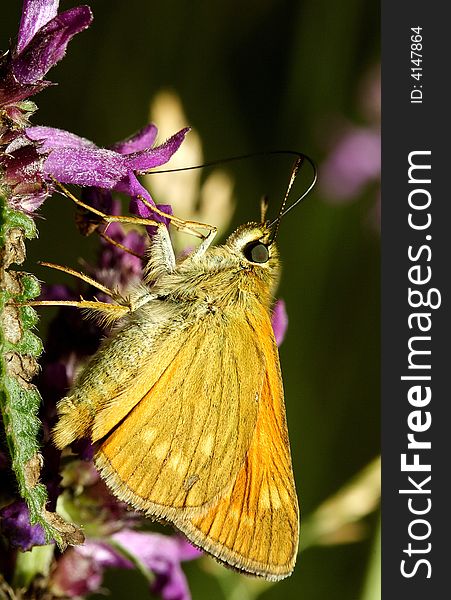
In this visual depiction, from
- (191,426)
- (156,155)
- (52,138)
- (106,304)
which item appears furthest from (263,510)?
(52,138)

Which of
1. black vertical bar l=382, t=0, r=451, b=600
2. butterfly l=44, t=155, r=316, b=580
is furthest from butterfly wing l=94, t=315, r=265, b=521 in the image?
black vertical bar l=382, t=0, r=451, b=600

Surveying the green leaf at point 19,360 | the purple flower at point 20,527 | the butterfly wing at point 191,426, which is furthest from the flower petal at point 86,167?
the purple flower at point 20,527

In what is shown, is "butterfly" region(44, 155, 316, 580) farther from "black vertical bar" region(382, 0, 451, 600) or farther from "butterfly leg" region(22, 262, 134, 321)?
"black vertical bar" region(382, 0, 451, 600)

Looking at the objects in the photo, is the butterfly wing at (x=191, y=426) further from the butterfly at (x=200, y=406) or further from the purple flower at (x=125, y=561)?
the purple flower at (x=125, y=561)

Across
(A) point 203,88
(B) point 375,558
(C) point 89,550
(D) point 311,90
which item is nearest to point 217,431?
(C) point 89,550

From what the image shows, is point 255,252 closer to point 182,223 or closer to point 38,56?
point 182,223

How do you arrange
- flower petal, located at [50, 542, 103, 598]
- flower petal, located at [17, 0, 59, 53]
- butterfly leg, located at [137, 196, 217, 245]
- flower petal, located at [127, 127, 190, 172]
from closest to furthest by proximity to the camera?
flower petal, located at [17, 0, 59, 53] → flower petal, located at [127, 127, 190, 172] → butterfly leg, located at [137, 196, 217, 245] → flower petal, located at [50, 542, 103, 598]

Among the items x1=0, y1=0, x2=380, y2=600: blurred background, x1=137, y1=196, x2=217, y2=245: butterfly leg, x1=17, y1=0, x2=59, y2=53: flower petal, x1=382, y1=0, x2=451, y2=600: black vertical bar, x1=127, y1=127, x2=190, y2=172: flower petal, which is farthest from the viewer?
x1=0, y1=0, x2=380, y2=600: blurred background
